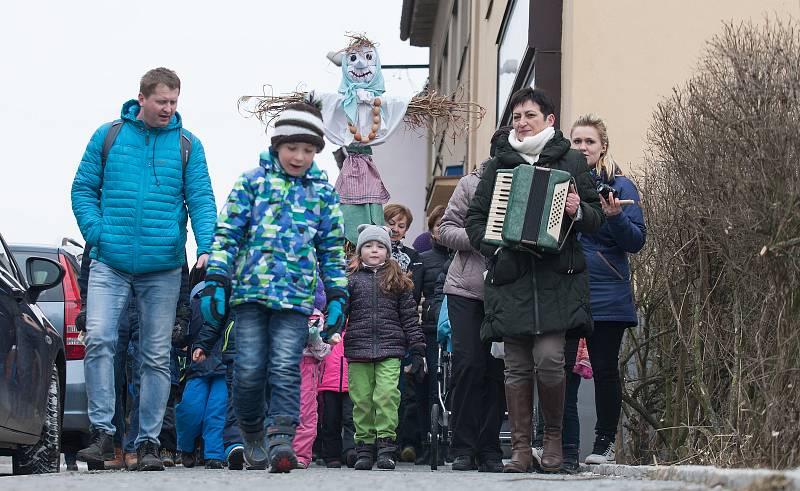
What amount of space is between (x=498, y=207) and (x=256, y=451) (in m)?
1.83

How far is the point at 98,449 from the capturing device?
803 cm

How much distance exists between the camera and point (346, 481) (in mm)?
6117

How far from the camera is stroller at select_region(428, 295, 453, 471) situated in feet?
32.6

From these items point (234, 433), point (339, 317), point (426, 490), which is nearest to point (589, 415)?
point (234, 433)

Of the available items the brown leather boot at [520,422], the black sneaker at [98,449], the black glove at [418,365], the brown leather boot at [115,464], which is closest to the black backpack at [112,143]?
the black sneaker at [98,449]

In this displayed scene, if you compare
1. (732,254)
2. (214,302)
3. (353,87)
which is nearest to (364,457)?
(214,302)

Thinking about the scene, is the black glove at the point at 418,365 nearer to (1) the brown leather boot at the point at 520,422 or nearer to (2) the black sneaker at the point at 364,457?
(2) the black sneaker at the point at 364,457

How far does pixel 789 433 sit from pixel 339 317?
2438mm

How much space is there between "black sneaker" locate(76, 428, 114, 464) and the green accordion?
7.76ft

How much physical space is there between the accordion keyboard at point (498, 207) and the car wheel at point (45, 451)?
2653 millimetres

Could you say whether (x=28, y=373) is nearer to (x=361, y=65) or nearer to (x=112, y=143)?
(x=112, y=143)

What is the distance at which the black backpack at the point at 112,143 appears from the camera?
27.6 ft

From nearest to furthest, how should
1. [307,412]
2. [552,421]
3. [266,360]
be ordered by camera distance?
1. [266,360]
2. [552,421]
3. [307,412]

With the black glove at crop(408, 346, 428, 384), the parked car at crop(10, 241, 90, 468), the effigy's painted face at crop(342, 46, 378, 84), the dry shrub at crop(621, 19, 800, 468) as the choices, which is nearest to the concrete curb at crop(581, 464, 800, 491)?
the dry shrub at crop(621, 19, 800, 468)
